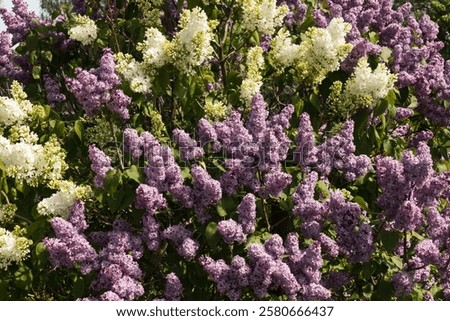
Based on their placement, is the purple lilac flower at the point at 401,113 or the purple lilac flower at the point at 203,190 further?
the purple lilac flower at the point at 401,113

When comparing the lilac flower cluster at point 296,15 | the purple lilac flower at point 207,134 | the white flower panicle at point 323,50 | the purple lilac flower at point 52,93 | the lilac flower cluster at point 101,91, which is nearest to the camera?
the purple lilac flower at point 207,134

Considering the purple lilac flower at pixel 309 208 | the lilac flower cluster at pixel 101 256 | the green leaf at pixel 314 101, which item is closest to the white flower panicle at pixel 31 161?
the lilac flower cluster at pixel 101 256

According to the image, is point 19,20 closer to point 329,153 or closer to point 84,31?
point 84,31

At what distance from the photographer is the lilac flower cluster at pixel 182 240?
3714mm

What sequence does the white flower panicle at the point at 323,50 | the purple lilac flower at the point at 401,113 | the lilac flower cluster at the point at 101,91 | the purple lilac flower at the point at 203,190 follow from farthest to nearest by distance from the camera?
the purple lilac flower at the point at 401,113 < the white flower panicle at the point at 323,50 < the lilac flower cluster at the point at 101,91 < the purple lilac flower at the point at 203,190

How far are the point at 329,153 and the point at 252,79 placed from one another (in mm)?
694

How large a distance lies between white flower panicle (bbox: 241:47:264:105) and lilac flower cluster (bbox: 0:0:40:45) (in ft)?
6.99

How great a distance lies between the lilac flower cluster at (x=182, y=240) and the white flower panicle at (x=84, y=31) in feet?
5.88

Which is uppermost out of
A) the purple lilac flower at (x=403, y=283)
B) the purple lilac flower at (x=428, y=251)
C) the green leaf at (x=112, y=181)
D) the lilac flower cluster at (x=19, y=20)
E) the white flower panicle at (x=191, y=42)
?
the white flower panicle at (x=191, y=42)

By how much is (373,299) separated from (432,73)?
172cm

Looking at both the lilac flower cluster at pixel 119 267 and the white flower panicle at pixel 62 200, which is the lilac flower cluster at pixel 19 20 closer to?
the white flower panicle at pixel 62 200

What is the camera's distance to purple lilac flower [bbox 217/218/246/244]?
356 centimetres

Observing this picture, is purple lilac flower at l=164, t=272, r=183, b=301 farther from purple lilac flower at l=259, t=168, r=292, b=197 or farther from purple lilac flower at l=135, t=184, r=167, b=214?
purple lilac flower at l=259, t=168, r=292, b=197

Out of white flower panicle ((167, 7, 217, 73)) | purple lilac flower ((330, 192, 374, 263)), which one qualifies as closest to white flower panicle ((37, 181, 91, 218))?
white flower panicle ((167, 7, 217, 73))
